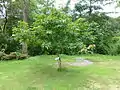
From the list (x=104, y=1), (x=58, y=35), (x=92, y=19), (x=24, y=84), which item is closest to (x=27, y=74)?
(x=24, y=84)

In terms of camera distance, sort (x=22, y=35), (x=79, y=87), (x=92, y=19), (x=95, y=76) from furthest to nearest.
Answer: (x=92, y=19) → (x=22, y=35) → (x=95, y=76) → (x=79, y=87)

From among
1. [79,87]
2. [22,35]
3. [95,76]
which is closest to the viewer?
[79,87]

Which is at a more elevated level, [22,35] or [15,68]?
[22,35]

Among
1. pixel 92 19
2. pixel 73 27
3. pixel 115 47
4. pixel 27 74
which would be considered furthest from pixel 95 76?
pixel 92 19

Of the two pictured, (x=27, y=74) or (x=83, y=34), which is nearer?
(x=27, y=74)

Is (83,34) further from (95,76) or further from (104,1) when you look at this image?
(104,1)

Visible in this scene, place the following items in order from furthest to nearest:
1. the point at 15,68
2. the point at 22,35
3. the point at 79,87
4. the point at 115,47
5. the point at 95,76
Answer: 1. the point at 115,47
2. the point at 15,68
3. the point at 22,35
4. the point at 95,76
5. the point at 79,87

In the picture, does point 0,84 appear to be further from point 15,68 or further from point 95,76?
point 95,76

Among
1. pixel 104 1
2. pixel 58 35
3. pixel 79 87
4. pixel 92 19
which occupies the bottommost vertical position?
pixel 79 87

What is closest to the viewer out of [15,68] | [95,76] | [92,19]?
[95,76]

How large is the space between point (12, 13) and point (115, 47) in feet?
19.8

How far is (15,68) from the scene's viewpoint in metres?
7.47

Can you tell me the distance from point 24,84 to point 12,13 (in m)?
7.94

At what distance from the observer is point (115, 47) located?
12.1m
